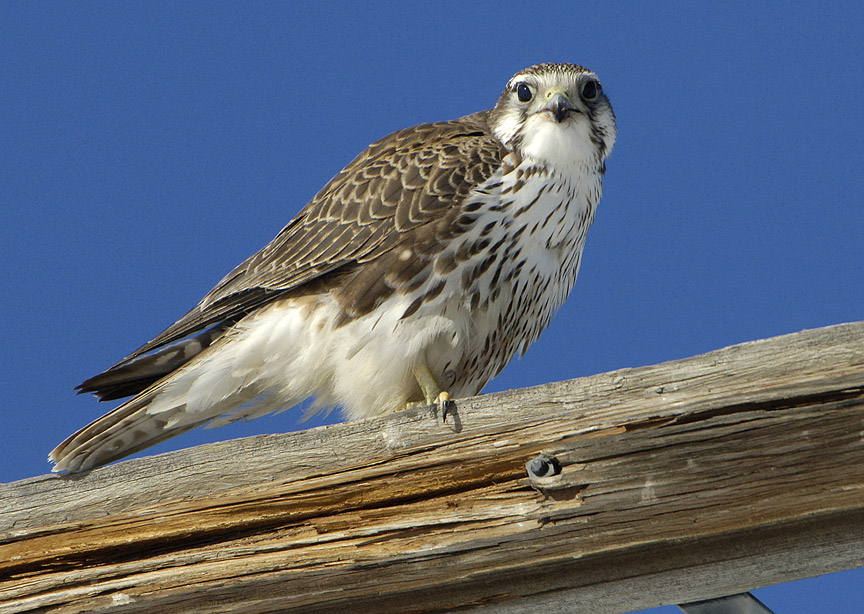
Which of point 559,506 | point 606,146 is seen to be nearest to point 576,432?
point 559,506

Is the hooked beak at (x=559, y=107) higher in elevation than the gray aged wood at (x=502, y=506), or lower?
higher

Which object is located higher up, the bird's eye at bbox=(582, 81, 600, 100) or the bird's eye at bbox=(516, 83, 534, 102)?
the bird's eye at bbox=(582, 81, 600, 100)

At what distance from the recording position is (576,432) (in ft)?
6.64

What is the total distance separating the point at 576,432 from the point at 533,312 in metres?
1.16

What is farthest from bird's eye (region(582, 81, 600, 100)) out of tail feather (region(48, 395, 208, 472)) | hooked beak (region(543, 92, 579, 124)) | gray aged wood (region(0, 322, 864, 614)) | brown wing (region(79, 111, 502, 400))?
tail feather (region(48, 395, 208, 472))

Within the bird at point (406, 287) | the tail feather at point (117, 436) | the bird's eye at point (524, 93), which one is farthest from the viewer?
the bird's eye at point (524, 93)

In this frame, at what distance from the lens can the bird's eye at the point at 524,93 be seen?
316cm

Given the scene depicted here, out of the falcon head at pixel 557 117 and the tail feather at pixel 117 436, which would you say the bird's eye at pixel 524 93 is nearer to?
the falcon head at pixel 557 117

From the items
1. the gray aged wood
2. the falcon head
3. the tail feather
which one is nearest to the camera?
the gray aged wood

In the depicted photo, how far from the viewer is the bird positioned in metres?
2.86

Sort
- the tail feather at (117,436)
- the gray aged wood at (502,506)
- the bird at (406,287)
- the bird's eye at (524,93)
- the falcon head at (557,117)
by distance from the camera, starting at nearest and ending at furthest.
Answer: the gray aged wood at (502,506) < the tail feather at (117,436) < the bird at (406,287) < the falcon head at (557,117) < the bird's eye at (524,93)

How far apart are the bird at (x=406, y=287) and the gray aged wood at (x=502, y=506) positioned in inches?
19.3

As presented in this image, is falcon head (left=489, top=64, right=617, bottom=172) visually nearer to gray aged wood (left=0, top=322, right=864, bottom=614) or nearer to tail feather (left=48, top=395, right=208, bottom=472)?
gray aged wood (left=0, top=322, right=864, bottom=614)

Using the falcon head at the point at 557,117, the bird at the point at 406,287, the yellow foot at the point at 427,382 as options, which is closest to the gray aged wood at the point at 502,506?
the bird at the point at 406,287
